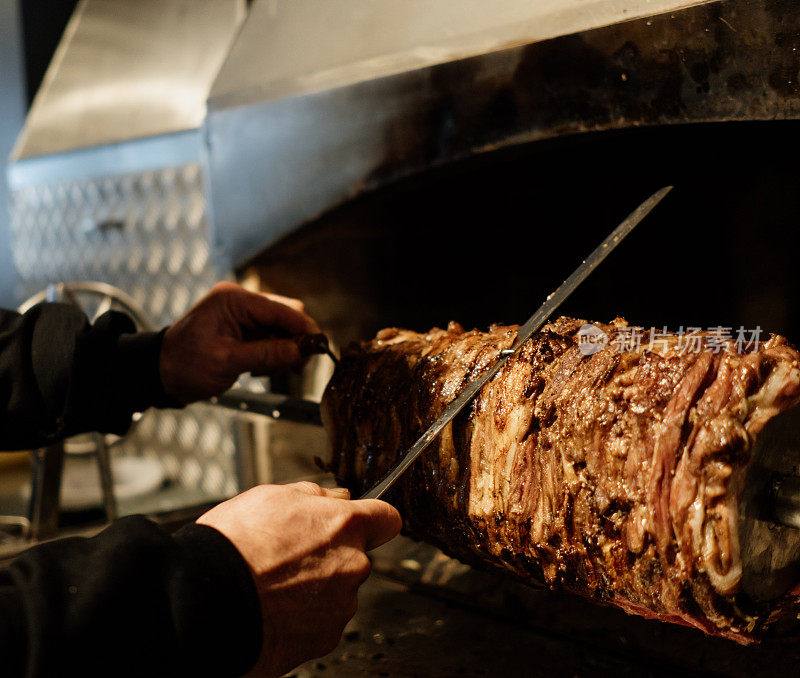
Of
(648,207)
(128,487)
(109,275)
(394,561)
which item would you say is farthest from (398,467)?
(109,275)

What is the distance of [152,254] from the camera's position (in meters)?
2.44

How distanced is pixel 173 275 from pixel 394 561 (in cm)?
121

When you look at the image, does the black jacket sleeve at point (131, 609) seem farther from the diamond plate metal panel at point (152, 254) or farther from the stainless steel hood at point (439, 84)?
the diamond plate metal panel at point (152, 254)

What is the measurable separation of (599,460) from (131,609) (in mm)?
562

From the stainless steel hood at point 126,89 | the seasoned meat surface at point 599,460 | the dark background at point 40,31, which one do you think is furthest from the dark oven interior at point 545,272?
the dark background at point 40,31

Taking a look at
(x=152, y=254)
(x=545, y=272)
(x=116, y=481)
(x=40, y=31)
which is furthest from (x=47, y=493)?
(x=40, y=31)

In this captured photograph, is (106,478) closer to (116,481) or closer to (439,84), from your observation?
(116,481)

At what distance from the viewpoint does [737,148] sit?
1241mm

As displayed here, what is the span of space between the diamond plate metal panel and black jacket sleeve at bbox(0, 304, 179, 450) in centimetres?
55

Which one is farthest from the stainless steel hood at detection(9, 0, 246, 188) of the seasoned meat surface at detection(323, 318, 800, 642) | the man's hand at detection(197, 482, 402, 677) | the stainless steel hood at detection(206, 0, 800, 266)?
the man's hand at detection(197, 482, 402, 677)

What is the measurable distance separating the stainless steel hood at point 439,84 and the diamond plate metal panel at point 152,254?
A: 1.49 feet

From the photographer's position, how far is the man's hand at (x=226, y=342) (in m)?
1.50

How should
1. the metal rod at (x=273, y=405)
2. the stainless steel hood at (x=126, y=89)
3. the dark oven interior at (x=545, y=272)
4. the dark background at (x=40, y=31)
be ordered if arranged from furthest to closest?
the dark background at (x=40, y=31) → the stainless steel hood at (x=126, y=89) → the metal rod at (x=273, y=405) → the dark oven interior at (x=545, y=272)

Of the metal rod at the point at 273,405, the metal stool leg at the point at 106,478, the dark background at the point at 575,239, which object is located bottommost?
the metal stool leg at the point at 106,478
